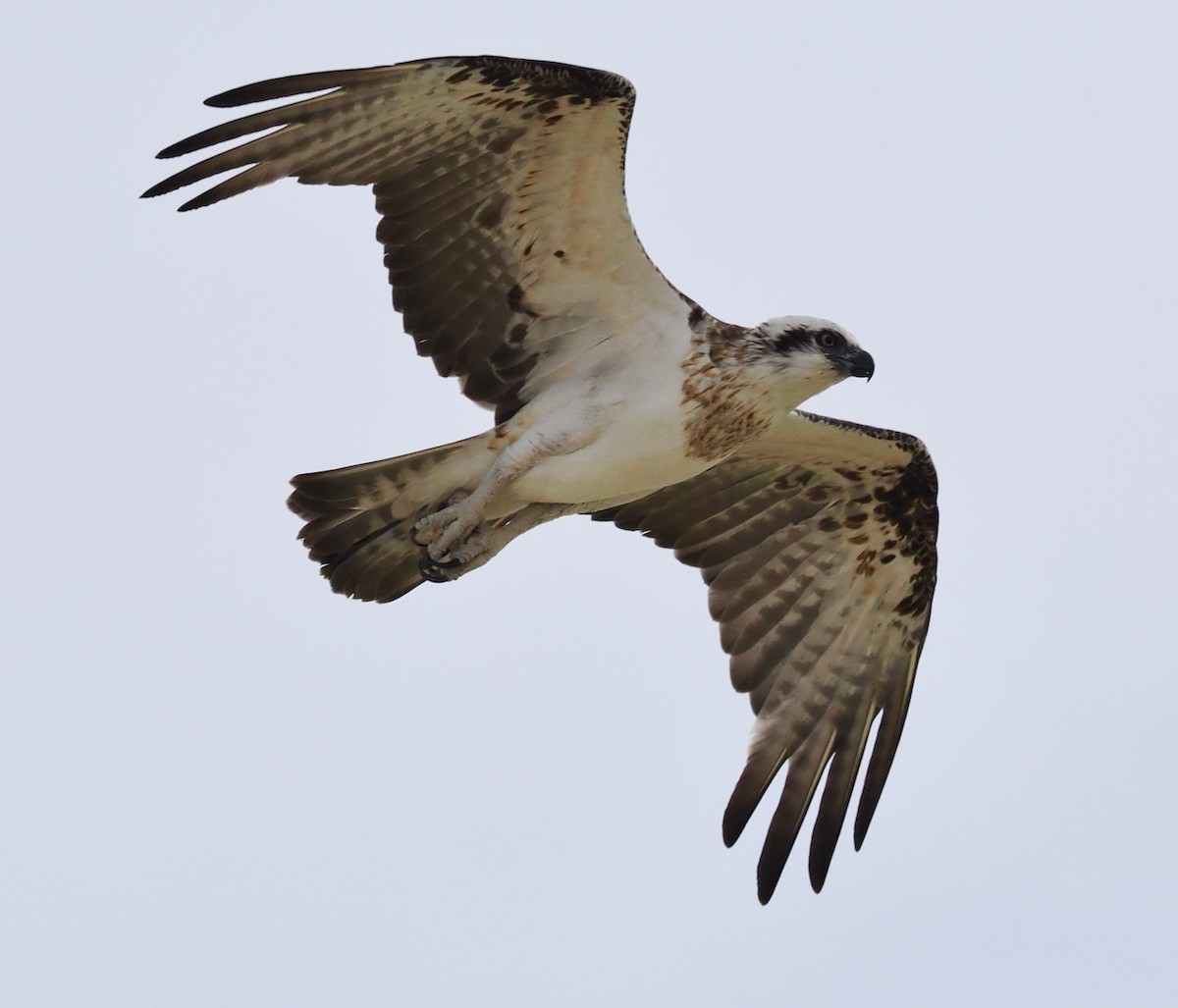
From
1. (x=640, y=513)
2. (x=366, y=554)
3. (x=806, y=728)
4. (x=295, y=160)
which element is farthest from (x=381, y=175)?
(x=806, y=728)

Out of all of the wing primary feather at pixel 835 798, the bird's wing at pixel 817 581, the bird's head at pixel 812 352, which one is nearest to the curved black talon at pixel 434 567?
the bird's wing at pixel 817 581

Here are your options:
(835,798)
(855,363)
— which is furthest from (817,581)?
(855,363)

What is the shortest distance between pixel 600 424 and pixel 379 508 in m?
1.32

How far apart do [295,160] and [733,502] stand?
380 cm

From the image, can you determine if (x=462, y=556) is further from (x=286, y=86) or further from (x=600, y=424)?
(x=286, y=86)

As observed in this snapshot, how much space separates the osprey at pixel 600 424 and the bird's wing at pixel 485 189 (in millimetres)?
11

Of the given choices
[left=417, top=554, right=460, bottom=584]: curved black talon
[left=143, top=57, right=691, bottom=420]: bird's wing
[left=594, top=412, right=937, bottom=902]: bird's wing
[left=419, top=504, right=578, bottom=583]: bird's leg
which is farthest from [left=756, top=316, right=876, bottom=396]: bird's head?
[left=417, top=554, right=460, bottom=584]: curved black talon

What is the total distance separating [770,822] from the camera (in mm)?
11930

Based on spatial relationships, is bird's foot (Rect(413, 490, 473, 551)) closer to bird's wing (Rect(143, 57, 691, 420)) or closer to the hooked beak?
bird's wing (Rect(143, 57, 691, 420))

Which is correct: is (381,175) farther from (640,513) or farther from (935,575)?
(935,575)

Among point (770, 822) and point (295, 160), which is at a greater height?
point (295, 160)

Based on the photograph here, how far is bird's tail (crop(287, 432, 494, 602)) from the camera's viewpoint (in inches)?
442

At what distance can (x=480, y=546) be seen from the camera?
11367 mm

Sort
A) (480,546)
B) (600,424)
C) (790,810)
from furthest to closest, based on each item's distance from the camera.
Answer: (790,810)
(480,546)
(600,424)
